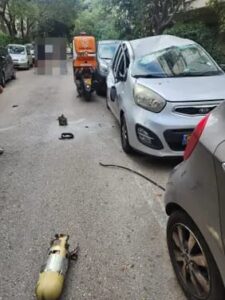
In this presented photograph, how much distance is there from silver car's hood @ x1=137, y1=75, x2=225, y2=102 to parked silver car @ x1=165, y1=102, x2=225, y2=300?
8.33 feet

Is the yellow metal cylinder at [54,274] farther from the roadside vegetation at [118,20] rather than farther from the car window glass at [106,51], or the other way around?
the roadside vegetation at [118,20]

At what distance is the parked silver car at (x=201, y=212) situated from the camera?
230 cm

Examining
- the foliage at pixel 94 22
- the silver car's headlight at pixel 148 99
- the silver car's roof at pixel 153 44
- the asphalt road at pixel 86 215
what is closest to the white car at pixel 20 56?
the foliage at pixel 94 22

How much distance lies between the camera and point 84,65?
1280 centimetres

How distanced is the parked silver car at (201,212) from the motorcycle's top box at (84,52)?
10227 millimetres

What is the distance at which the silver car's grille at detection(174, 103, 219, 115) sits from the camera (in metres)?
5.25

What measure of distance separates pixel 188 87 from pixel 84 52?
8344 millimetres

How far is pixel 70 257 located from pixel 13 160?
10.1 feet

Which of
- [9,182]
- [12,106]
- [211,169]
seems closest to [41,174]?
[9,182]

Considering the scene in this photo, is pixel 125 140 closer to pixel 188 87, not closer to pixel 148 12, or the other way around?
pixel 188 87

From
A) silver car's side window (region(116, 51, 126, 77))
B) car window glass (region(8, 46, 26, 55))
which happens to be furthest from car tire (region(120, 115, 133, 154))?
car window glass (region(8, 46, 26, 55))

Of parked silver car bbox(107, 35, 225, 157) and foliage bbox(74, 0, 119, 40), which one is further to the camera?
foliage bbox(74, 0, 119, 40)

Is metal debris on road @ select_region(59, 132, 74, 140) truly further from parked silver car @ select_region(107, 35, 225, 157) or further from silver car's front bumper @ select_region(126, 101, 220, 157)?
silver car's front bumper @ select_region(126, 101, 220, 157)

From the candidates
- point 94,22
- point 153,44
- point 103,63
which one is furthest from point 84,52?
point 94,22
